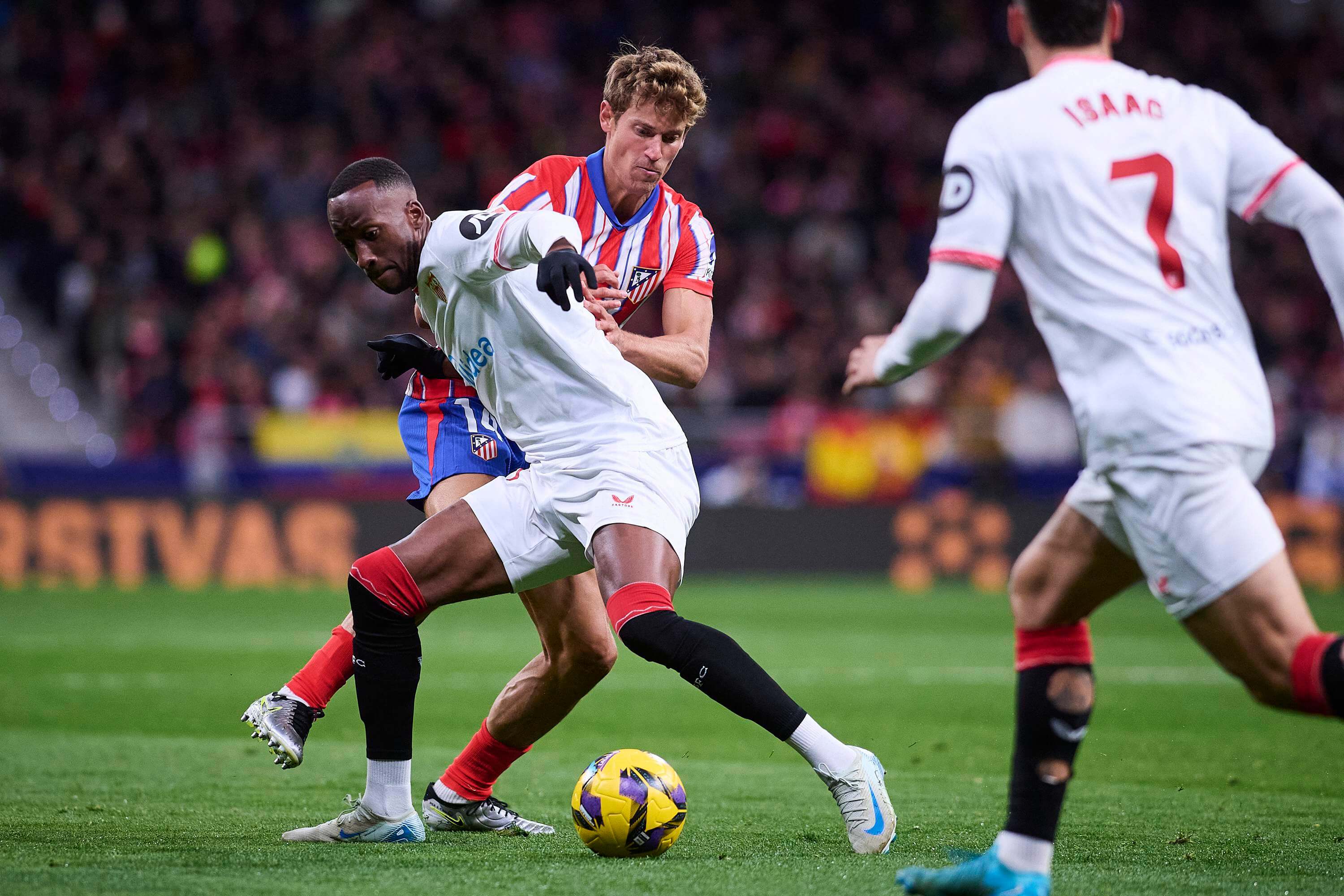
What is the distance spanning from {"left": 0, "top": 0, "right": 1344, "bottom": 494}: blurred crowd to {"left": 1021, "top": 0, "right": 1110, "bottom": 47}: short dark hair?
13.4 meters

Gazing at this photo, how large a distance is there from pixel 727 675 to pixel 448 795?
4.15 ft

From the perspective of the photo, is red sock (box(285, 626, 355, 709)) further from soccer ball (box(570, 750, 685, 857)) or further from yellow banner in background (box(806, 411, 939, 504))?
yellow banner in background (box(806, 411, 939, 504))

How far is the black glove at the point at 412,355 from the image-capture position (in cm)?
520

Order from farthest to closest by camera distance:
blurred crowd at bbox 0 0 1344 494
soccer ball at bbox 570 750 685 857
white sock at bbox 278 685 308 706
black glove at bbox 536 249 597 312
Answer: blurred crowd at bbox 0 0 1344 494
white sock at bbox 278 685 308 706
soccer ball at bbox 570 750 685 857
black glove at bbox 536 249 597 312

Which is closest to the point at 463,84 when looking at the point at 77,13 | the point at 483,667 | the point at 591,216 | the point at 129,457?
the point at 77,13

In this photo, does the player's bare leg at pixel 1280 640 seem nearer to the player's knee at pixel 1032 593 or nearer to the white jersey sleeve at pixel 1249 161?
the player's knee at pixel 1032 593

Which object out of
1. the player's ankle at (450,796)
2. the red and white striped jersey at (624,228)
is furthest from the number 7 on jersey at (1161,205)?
the player's ankle at (450,796)

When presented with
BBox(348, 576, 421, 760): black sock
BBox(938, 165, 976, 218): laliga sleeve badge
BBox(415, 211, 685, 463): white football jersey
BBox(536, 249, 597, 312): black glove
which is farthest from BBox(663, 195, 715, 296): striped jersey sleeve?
BBox(938, 165, 976, 218): laliga sleeve badge

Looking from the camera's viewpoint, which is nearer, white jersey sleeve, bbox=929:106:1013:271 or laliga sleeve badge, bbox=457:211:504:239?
white jersey sleeve, bbox=929:106:1013:271

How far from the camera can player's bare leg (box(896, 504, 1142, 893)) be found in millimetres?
3438

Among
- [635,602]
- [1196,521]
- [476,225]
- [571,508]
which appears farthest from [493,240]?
[1196,521]

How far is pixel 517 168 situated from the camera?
20516 millimetres

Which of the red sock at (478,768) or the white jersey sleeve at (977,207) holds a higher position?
the white jersey sleeve at (977,207)

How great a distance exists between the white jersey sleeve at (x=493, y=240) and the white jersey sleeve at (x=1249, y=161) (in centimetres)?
173
